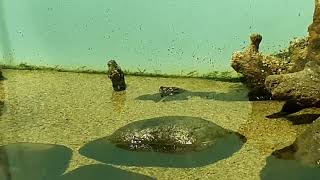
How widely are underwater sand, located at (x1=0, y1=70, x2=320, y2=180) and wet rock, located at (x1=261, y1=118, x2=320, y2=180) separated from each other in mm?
87


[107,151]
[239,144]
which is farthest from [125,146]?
[239,144]

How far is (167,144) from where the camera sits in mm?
4215

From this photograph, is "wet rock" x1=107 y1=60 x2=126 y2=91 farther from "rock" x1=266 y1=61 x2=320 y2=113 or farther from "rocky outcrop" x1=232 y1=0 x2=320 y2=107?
"rock" x1=266 y1=61 x2=320 y2=113

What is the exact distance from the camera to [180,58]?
630 centimetres

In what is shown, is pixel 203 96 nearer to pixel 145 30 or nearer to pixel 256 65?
pixel 256 65

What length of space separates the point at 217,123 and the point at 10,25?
3.36m

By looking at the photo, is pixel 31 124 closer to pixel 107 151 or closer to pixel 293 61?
pixel 107 151

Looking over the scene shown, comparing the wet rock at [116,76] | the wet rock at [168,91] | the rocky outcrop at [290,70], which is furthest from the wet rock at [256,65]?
the wet rock at [116,76]

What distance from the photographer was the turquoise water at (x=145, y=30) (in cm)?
591

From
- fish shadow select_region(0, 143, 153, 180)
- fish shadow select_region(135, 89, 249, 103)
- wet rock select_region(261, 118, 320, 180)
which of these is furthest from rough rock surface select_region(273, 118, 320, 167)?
fish shadow select_region(135, 89, 249, 103)

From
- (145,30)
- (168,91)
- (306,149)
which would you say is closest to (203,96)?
(168,91)

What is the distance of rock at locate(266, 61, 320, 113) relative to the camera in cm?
453

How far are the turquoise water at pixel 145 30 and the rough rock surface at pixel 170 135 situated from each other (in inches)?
72.9

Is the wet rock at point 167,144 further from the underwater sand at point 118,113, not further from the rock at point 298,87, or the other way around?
the rock at point 298,87
